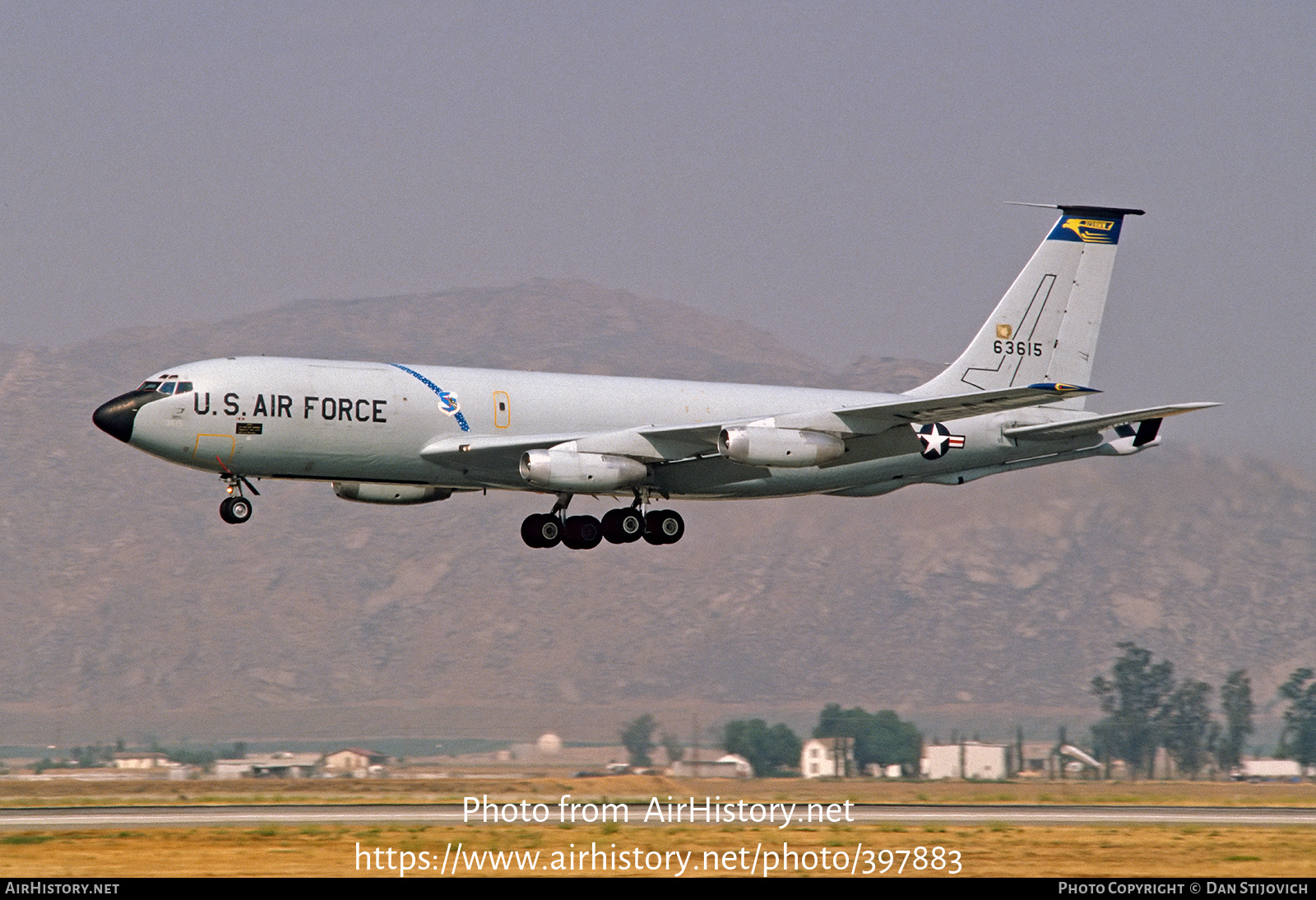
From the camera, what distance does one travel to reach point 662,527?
48.8 metres

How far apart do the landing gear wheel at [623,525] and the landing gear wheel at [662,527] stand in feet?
0.75

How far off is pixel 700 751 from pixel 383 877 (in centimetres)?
8631

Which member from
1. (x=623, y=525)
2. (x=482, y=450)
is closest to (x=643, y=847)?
(x=482, y=450)

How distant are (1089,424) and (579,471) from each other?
15198mm

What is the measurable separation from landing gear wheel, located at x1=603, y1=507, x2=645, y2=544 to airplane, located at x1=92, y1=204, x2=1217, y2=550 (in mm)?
48

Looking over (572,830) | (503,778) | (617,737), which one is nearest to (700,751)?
(617,737)

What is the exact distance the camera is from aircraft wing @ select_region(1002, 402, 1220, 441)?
149ft

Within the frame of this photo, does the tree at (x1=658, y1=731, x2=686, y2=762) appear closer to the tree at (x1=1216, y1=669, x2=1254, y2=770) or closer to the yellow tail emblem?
the tree at (x1=1216, y1=669, x2=1254, y2=770)

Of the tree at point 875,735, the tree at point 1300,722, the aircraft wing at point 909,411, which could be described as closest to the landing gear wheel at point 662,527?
the aircraft wing at point 909,411

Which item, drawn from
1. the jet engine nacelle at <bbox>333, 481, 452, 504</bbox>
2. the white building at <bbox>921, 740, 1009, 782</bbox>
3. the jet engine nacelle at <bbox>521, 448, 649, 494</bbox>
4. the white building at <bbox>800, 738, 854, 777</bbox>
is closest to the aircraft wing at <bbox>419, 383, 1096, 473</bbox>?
the jet engine nacelle at <bbox>521, 448, 649, 494</bbox>

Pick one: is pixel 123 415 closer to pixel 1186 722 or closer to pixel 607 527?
pixel 607 527

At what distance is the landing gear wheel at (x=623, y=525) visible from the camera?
159 feet
